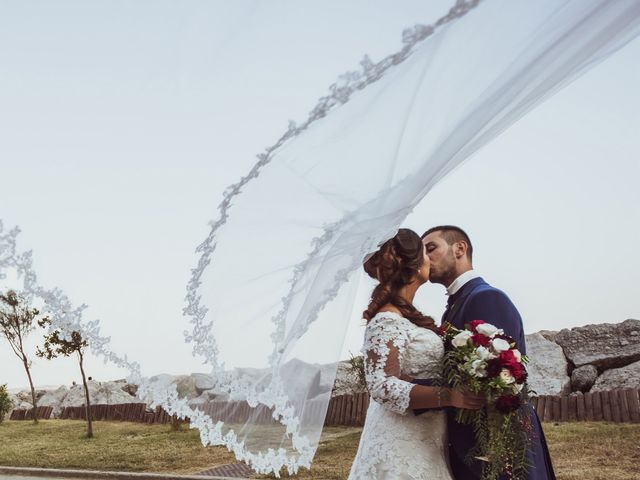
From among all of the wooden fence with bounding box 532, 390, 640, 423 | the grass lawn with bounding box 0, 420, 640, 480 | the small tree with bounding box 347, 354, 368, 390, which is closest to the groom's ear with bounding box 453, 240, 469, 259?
the grass lawn with bounding box 0, 420, 640, 480

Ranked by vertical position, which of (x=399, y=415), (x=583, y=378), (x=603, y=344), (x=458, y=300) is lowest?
(x=399, y=415)

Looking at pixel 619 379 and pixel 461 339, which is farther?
pixel 619 379

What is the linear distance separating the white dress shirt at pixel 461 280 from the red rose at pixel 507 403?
1132 millimetres

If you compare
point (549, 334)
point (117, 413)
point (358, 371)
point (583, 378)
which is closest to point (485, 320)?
point (358, 371)

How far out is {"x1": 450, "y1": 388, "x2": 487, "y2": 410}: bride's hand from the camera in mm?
3275

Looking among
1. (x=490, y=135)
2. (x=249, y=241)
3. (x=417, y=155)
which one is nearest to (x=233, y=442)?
(x=249, y=241)

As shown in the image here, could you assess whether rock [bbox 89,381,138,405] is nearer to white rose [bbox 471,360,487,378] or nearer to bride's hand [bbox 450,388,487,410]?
bride's hand [bbox 450,388,487,410]

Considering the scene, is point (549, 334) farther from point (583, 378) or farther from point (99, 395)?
point (99, 395)

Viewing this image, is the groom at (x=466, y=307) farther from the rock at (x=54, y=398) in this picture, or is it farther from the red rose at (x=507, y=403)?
the rock at (x=54, y=398)

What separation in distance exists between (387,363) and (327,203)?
92cm

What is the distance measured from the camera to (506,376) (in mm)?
3178

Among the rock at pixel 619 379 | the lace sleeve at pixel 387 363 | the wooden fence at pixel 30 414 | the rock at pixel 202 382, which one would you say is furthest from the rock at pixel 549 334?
the wooden fence at pixel 30 414

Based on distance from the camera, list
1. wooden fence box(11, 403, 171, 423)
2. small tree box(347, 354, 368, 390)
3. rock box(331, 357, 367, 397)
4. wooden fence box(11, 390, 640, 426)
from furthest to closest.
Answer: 1. wooden fence box(11, 403, 171, 423)
2. rock box(331, 357, 367, 397)
3. small tree box(347, 354, 368, 390)
4. wooden fence box(11, 390, 640, 426)

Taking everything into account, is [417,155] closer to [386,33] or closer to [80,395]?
[386,33]
